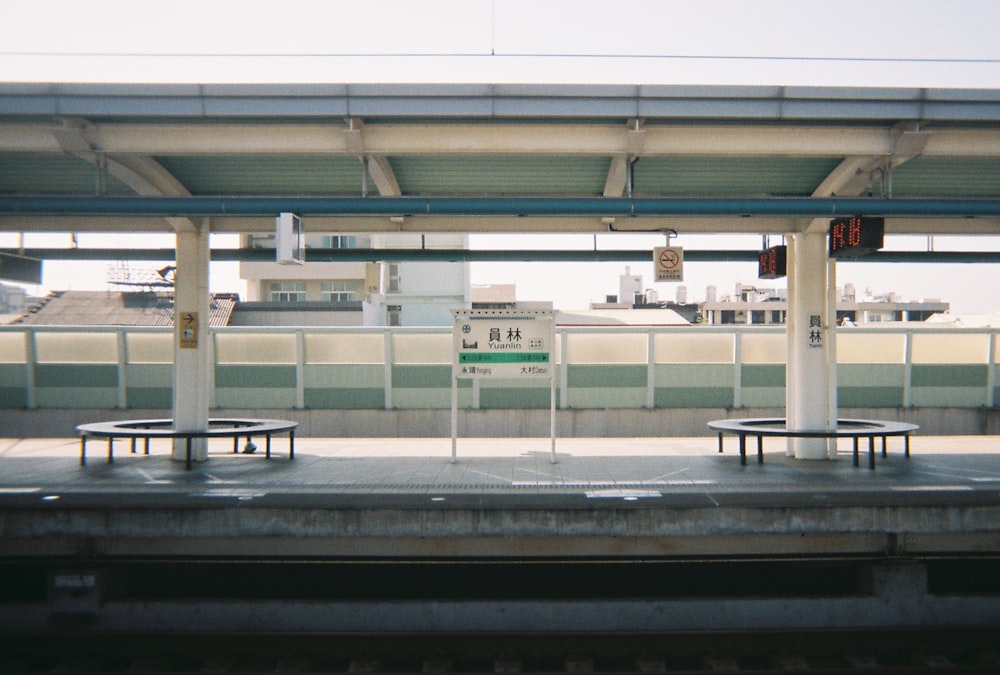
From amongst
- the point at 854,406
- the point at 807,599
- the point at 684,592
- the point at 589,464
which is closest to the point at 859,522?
the point at 807,599

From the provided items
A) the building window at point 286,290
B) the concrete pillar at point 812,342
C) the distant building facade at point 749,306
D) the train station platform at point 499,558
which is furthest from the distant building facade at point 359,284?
the train station platform at point 499,558

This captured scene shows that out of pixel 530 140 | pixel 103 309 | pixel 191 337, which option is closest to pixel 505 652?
pixel 530 140

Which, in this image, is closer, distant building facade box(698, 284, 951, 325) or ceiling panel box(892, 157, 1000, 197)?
ceiling panel box(892, 157, 1000, 197)

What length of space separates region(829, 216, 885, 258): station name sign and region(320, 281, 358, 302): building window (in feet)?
95.2

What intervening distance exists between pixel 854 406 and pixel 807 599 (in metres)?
8.35

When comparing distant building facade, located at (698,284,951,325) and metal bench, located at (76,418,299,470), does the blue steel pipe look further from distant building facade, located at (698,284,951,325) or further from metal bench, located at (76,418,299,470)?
distant building facade, located at (698,284,951,325)

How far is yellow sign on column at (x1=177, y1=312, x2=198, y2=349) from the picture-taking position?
10031 mm

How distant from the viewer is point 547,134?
8.08 meters

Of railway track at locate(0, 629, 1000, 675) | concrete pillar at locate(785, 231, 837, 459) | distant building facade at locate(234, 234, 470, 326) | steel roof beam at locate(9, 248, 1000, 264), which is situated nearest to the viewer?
railway track at locate(0, 629, 1000, 675)

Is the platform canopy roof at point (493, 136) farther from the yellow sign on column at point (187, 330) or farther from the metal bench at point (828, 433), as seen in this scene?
the metal bench at point (828, 433)

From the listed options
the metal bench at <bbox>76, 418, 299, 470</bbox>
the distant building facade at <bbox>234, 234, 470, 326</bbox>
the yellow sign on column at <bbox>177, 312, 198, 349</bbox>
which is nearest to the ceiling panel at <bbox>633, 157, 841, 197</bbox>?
the metal bench at <bbox>76, 418, 299, 470</bbox>

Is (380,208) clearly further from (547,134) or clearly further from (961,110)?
(961,110)

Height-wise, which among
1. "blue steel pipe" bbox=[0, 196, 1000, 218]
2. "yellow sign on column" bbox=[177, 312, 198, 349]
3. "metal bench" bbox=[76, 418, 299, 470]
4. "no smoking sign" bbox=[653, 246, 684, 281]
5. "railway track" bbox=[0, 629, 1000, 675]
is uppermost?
"blue steel pipe" bbox=[0, 196, 1000, 218]

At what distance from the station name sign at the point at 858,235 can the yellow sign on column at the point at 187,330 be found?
27.1ft
